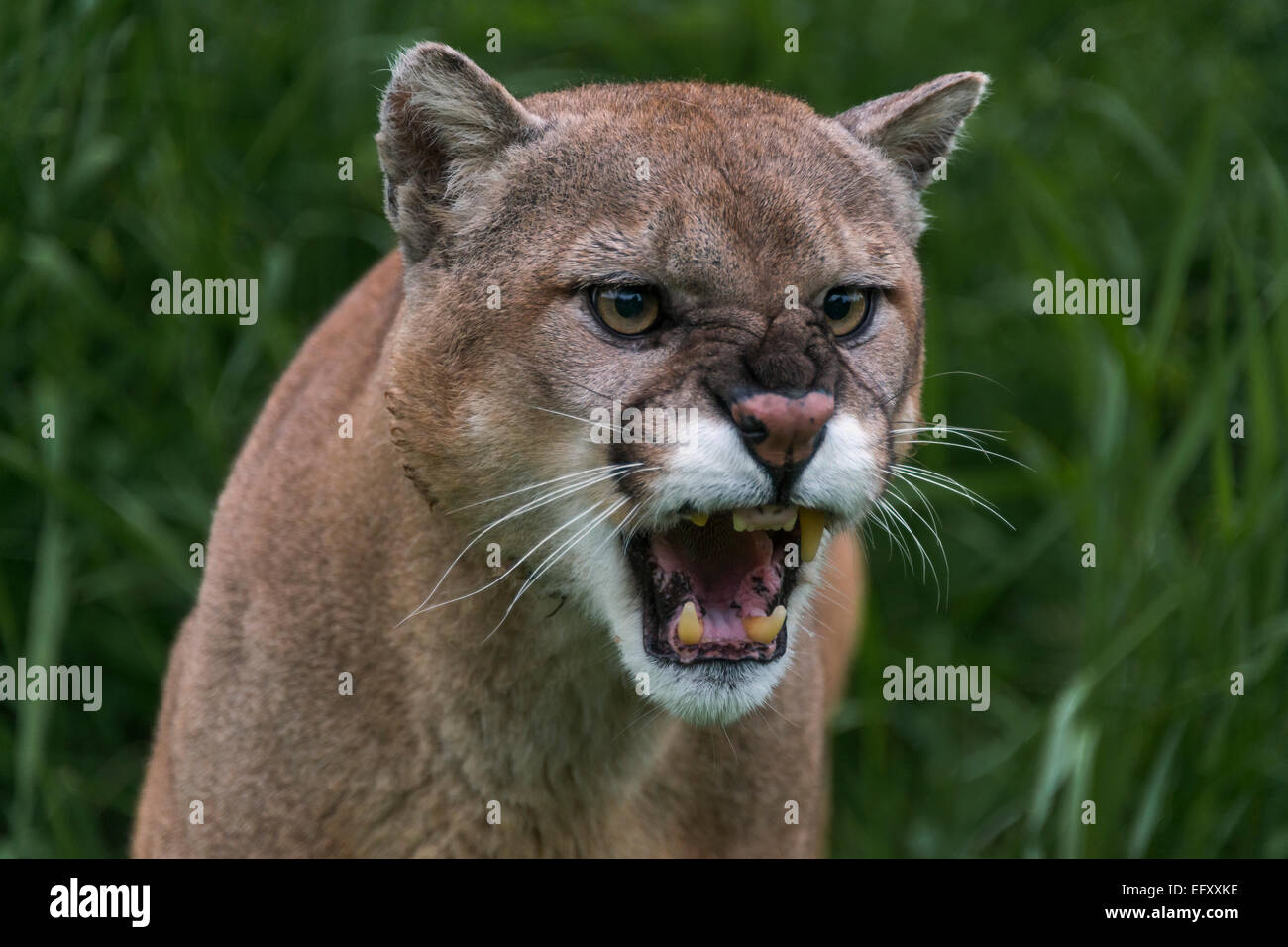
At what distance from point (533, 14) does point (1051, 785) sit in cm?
399

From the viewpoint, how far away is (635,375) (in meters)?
3.36

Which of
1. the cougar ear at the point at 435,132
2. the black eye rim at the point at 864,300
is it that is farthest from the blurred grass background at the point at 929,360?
the cougar ear at the point at 435,132

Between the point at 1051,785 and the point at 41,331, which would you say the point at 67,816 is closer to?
the point at 41,331

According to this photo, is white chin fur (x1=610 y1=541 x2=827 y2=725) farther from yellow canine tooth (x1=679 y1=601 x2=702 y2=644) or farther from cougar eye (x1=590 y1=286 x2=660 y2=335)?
cougar eye (x1=590 y1=286 x2=660 y2=335)

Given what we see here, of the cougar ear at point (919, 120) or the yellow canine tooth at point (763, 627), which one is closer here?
the yellow canine tooth at point (763, 627)

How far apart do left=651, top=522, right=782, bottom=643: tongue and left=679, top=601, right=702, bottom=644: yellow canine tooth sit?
0.9 inches

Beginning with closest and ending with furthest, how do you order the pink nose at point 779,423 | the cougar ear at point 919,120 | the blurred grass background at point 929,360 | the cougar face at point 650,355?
1. the pink nose at point 779,423
2. the cougar face at point 650,355
3. the cougar ear at point 919,120
4. the blurred grass background at point 929,360

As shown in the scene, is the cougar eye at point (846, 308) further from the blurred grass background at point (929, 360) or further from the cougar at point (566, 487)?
the blurred grass background at point (929, 360)

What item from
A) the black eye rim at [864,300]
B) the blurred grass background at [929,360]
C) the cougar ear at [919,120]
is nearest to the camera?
the black eye rim at [864,300]

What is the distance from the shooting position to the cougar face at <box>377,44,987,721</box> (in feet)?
10.8

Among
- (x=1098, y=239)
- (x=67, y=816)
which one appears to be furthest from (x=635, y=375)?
(x=1098, y=239)

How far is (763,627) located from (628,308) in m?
0.74

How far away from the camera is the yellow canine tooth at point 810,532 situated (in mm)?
3475

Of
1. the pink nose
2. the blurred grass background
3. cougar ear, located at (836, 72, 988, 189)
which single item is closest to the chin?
the pink nose
